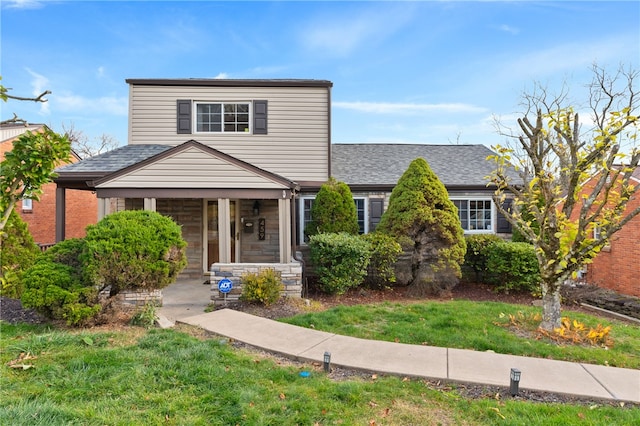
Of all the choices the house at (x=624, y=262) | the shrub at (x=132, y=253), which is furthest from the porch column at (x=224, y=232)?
the house at (x=624, y=262)

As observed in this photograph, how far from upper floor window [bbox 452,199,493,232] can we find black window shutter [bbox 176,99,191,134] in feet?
27.6

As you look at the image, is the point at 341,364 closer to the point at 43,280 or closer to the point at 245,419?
the point at 245,419

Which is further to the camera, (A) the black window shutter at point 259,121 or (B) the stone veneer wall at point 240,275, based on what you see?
(A) the black window shutter at point 259,121

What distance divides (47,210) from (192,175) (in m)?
11.2

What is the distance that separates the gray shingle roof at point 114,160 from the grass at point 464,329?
6335 millimetres

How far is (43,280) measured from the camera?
497 cm

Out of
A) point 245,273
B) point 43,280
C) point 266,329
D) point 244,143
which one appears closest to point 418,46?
point 244,143

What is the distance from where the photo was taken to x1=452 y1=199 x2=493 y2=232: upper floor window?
1074cm

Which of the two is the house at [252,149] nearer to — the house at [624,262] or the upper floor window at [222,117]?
the upper floor window at [222,117]

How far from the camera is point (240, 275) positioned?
7.07m

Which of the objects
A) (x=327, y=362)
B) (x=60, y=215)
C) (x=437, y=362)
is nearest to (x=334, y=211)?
(x=437, y=362)

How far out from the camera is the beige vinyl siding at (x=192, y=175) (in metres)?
7.76

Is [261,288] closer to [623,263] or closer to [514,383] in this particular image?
[514,383]

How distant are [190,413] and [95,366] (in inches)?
58.7
